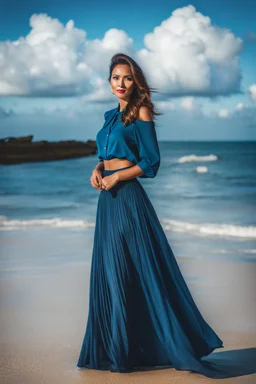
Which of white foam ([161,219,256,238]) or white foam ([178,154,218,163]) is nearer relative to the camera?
white foam ([161,219,256,238])

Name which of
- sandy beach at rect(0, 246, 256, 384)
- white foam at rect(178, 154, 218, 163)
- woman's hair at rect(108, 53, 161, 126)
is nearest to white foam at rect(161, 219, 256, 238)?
sandy beach at rect(0, 246, 256, 384)

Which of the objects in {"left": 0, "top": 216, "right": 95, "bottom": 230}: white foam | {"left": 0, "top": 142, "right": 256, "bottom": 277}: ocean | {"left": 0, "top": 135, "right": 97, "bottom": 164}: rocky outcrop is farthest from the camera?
{"left": 0, "top": 135, "right": 97, "bottom": 164}: rocky outcrop

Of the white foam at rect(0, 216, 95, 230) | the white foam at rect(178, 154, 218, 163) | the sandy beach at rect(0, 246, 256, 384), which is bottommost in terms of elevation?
the sandy beach at rect(0, 246, 256, 384)

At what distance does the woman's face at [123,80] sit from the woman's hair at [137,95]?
Result: 20 millimetres

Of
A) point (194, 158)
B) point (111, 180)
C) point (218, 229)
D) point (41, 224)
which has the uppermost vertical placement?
point (194, 158)

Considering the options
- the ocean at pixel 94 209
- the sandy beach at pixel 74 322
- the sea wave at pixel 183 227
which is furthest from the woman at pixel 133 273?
the sea wave at pixel 183 227

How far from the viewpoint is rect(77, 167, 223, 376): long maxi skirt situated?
3268 mm

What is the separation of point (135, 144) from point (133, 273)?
1.91ft

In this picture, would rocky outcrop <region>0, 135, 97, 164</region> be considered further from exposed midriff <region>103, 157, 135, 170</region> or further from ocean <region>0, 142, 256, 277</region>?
exposed midriff <region>103, 157, 135, 170</region>

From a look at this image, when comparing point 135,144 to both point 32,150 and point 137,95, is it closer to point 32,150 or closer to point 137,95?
point 137,95

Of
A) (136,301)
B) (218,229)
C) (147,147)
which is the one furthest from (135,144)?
(218,229)

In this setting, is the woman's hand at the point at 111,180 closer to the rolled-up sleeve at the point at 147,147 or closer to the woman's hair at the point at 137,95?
the rolled-up sleeve at the point at 147,147

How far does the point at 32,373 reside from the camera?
11.2 ft

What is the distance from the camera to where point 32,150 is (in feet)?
74.8
